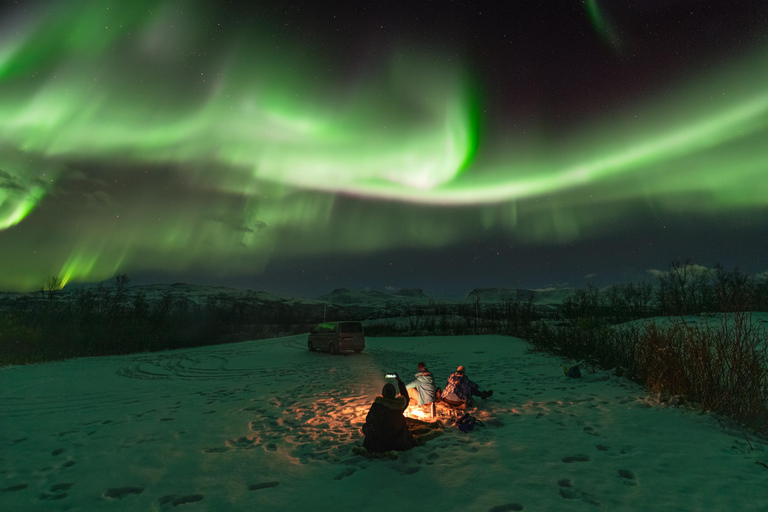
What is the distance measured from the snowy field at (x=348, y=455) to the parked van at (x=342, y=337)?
35.3 ft

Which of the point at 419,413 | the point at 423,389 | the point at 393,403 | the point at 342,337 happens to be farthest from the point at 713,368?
the point at 342,337

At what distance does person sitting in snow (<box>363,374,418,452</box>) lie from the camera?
634 cm

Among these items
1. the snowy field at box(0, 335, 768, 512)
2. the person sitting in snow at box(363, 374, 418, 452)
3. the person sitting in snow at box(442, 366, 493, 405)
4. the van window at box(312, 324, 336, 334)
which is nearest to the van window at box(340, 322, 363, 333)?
the van window at box(312, 324, 336, 334)

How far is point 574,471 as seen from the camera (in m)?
5.37

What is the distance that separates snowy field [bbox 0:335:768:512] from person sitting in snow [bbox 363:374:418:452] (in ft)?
1.05

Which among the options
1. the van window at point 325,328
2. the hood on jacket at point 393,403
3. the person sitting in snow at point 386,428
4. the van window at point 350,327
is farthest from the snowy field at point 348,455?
the van window at point 325,328

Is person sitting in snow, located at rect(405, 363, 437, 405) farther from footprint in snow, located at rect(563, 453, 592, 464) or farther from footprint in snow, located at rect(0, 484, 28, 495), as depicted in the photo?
footprint in snow, located at rect(0, 484, 28, 495)

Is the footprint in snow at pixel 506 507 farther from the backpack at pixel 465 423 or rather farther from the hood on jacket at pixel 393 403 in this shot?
the backpack at pixel 465 423

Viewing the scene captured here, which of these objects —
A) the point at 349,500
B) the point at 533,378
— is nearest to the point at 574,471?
the point at 349,500

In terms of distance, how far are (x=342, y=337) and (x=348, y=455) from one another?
16413 millimetres

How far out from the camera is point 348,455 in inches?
251

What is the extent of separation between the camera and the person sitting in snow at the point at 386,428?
634 cm

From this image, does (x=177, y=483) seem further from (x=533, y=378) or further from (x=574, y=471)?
(x=533, y=378)

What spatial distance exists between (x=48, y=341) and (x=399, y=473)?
26.3 m
